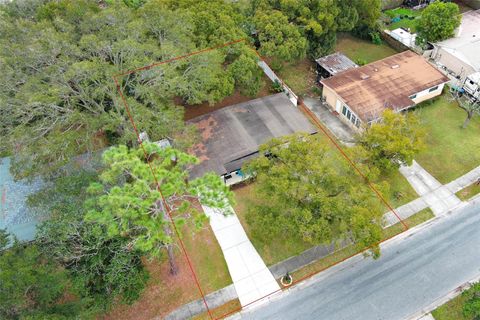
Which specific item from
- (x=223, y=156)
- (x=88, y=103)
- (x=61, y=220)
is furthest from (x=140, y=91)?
(x=61, y=220)

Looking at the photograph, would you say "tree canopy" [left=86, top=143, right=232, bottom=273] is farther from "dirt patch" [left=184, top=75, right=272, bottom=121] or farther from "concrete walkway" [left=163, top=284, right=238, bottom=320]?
"dirt patch" [left=184, top=75, right=272, bottom=121]

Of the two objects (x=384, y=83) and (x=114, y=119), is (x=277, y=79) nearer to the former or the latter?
(x=384, y=83)

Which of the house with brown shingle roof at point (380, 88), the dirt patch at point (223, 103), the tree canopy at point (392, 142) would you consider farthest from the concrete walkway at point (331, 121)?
the dirt patch at point (223, 103)

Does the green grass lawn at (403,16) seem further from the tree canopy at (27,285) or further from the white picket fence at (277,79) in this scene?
the tree canopy at (27,285)

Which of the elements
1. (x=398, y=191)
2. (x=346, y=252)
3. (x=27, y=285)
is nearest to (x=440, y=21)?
(x=398, y=191)

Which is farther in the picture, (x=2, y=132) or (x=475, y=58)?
(x=475, y=58)

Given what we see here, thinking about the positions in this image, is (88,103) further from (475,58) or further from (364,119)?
(475,58)
